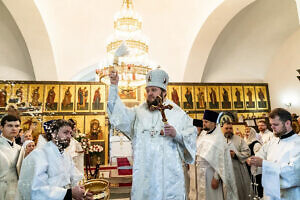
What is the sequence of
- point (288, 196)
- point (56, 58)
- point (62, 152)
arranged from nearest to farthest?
1. point (62, 152)
2. point (288, 196)
3. point (56, 58)

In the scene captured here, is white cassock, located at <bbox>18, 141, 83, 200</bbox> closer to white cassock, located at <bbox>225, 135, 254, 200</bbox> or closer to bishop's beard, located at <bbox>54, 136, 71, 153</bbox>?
bishop's beard, located at <bbox>54, 136, 71, 153</bbox>

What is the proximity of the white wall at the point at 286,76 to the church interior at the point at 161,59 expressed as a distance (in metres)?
0.05

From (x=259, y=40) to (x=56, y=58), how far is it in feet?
33.7

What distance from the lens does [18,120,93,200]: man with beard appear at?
2.12 meters

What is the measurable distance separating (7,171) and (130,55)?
16.8 feet

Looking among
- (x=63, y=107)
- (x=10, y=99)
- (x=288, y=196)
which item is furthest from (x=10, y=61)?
(x=288, y=196)

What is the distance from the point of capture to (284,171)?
2666 millimetres

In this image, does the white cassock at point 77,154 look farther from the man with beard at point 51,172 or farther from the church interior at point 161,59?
the man with beard at point 51,172

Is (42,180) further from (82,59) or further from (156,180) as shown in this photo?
(82,59)

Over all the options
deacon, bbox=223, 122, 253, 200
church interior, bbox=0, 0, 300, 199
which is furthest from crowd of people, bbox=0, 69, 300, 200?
church interior, bbox=0, 0, 300, 199

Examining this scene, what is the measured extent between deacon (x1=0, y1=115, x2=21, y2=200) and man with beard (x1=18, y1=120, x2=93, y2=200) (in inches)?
44.8

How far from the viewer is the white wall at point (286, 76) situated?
34.2ft

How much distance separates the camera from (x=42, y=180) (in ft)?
7.01

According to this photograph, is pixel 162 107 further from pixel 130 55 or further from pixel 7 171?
pixel 130 55
